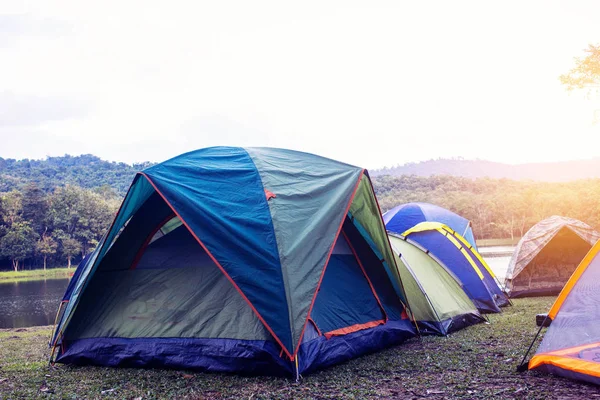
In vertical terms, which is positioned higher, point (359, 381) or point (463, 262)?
point (359, 381)

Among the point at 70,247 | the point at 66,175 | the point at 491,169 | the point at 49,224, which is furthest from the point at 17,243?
the point at 491,169

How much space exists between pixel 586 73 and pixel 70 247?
5623 centimetres

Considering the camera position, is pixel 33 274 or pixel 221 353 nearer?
pixel 221 353

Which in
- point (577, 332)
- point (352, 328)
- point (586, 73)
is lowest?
point (352, 328)

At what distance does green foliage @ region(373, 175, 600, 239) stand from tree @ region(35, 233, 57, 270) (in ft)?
124

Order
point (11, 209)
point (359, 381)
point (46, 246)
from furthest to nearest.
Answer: point (11, 209)
point (46, 246)
point (359, 381)

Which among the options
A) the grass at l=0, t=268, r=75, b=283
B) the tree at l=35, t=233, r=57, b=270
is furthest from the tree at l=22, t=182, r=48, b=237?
the grass at l=0, t=268, r=75, b=283

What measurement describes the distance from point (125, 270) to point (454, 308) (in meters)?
5.07

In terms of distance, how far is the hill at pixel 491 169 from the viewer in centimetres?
14627

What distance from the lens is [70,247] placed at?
61.8 metres

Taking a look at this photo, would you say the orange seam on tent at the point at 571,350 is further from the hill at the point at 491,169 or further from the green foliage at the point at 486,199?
the hill at the point at 491,169

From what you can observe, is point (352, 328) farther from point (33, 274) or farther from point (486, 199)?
point (486, 199)

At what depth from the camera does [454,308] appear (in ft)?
28.3

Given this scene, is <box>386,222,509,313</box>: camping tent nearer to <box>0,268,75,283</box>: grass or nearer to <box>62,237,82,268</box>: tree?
<box>0,268,75,283</box>: grass
